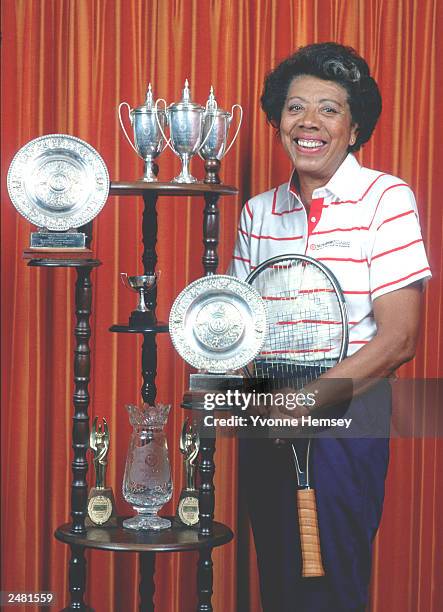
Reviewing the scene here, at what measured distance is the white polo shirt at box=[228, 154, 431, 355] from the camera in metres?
2.19

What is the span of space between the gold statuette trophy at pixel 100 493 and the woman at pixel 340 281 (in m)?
0.35

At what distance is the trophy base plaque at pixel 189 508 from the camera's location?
2328 mm

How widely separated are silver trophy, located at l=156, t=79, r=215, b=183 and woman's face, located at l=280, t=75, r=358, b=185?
246 millimetres

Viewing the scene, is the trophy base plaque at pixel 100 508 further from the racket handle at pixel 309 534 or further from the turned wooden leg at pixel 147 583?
the racket handle at pixel 309 534

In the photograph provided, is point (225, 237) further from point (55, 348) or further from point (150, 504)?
point (150, 504)

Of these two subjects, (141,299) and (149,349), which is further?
(149,349)

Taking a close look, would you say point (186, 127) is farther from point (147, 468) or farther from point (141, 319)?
point (147, 468)

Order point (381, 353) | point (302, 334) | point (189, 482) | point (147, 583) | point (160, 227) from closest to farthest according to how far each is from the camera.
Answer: point (381, 353) < point (302, 334) < point (189, 482) < point (147, 583) < point (160, 227)

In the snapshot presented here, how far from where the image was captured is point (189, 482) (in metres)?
2.37

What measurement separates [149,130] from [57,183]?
25cm

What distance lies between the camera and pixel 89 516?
2.35 meters

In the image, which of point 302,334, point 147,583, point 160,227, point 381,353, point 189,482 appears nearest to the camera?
point 381,353

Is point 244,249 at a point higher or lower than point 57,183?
lower

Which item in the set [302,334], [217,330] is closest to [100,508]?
[217,330]
